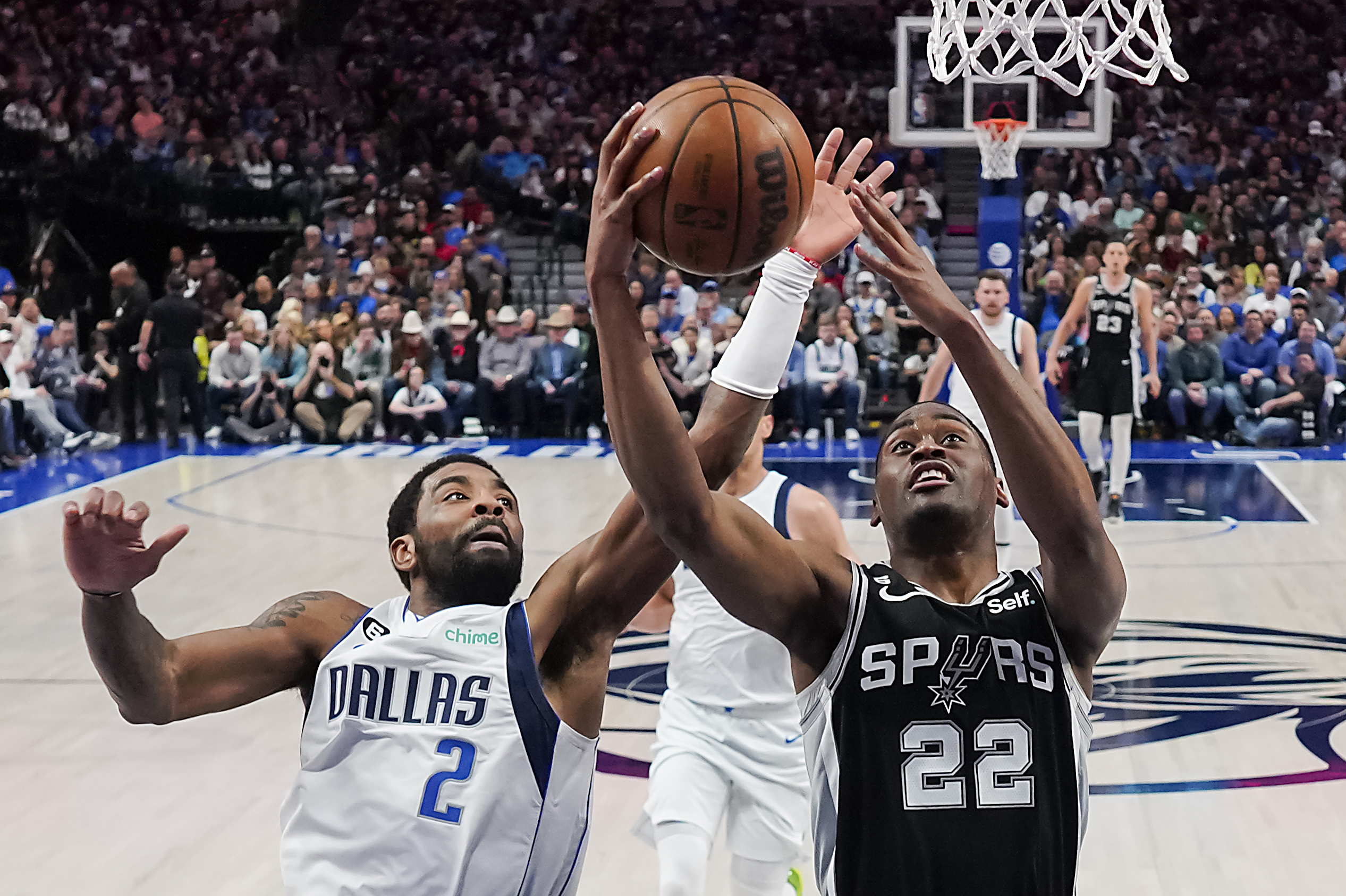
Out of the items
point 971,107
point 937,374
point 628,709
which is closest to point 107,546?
point 628,709

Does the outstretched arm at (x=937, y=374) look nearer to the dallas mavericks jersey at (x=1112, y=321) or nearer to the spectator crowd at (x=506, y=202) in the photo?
the dallas mavericks jersey at (x=1112, y=321)

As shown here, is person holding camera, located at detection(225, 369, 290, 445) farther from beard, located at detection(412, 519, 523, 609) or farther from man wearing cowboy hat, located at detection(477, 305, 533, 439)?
beard, located at detection(412, 519, 523, 609)

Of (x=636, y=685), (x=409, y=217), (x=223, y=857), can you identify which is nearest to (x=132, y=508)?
(x=223, y=857)

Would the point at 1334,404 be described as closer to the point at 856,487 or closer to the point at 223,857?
the point at 856,487

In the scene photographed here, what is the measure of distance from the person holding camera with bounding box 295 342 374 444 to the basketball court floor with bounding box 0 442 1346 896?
2.90 metres

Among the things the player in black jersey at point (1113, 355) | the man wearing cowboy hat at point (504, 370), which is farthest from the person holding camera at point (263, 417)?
the player in black jersey at point (1113, 355)

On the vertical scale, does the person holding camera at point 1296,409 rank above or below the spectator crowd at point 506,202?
below

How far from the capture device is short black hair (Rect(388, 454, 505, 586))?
2.87 metres

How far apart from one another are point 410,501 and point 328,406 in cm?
1216

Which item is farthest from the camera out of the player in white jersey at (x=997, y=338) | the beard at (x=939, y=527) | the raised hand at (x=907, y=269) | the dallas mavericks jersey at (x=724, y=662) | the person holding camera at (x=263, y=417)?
the person holding camera at (x=263, y=417)

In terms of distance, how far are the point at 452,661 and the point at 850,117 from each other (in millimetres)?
17670

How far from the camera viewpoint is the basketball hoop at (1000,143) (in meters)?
10.4

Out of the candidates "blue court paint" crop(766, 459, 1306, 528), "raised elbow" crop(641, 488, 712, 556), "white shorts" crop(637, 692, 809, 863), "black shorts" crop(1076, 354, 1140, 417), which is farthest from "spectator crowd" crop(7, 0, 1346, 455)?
"raised elbow" crop(641, 488, 712, 556)

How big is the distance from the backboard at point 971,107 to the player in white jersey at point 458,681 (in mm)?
8298
